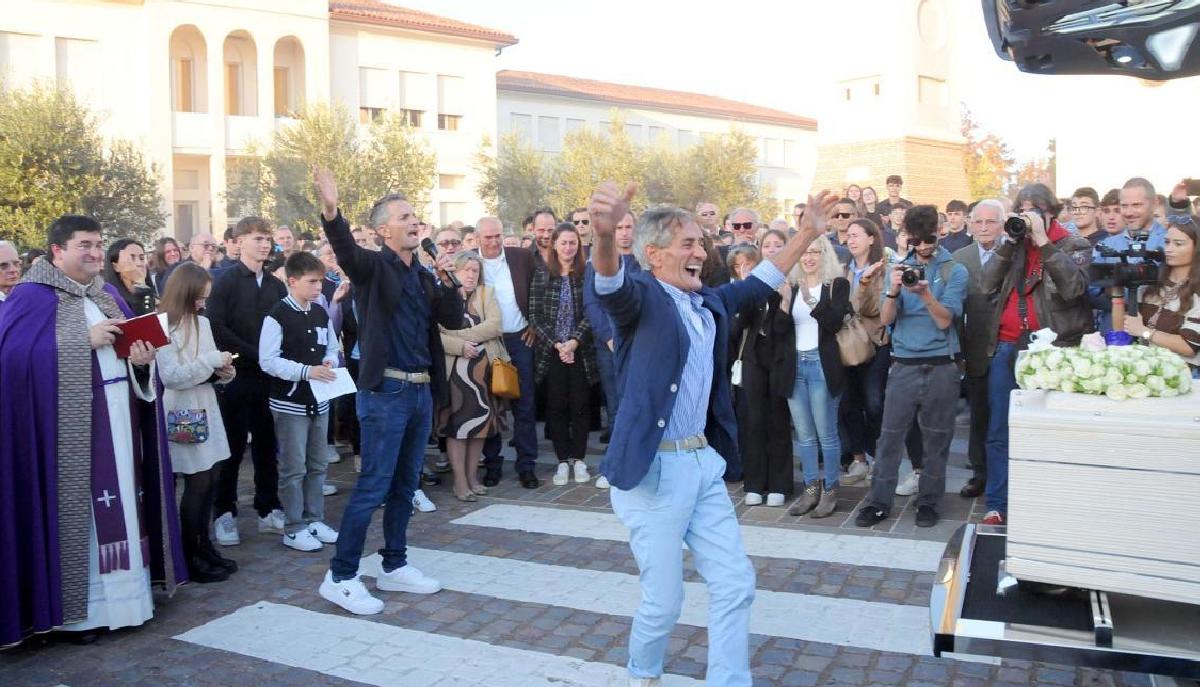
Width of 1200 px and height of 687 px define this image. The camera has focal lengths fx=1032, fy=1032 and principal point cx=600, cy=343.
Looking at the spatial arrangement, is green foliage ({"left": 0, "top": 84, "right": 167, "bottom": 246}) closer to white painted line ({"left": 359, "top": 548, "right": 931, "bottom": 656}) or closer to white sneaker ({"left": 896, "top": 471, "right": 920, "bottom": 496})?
white painted line ({"left": 359, "top": 548, "right": 931, "bottom": 656})

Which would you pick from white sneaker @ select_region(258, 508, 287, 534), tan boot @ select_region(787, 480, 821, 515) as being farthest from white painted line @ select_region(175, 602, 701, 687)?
tan boot @ select_region(787, 480, 821, 515)

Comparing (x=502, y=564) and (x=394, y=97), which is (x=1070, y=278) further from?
(x=394, y=97)

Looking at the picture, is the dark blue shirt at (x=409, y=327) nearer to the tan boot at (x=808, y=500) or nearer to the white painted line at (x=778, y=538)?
the white painted line at (x=778, y=538)

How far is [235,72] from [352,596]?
38833 mm

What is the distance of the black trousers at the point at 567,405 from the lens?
29.6 ft

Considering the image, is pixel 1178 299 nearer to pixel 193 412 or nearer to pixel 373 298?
pixel 373 298

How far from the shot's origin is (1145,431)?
3.08m

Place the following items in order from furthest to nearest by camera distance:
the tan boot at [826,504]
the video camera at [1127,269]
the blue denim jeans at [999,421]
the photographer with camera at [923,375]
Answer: the tan boot at [826,504] → the photographer with camera at [923,375] → the blue denim jeans at [999,421] → the video camera at [1127,269]

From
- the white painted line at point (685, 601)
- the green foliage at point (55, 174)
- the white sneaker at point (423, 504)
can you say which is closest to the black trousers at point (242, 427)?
the white sneaker at point (423, 504)

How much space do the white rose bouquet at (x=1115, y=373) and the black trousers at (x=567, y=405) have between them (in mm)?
5673

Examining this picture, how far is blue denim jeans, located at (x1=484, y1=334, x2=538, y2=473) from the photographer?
29.2 ft

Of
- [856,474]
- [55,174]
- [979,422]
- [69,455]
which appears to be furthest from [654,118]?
[69,455]

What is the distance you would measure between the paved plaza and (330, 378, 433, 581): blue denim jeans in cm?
39

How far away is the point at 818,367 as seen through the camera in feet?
24.7
